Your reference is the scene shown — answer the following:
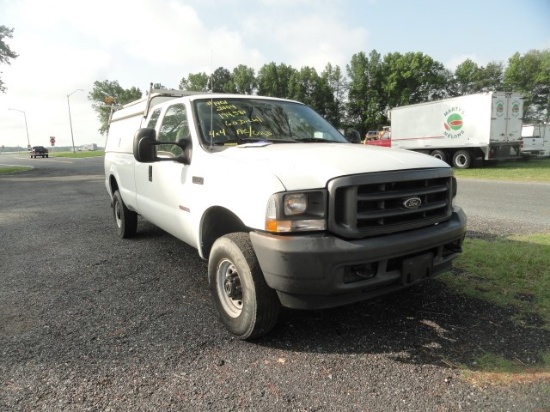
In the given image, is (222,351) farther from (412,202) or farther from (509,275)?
(509,275)

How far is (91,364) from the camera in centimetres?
265

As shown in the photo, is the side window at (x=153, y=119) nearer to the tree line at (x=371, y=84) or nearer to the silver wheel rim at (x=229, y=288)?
the silver wheel rim at (x=229, y=288)

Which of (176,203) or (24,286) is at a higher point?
(176,203)

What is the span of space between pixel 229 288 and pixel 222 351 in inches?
18.4

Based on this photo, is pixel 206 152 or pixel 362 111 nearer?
pixel 206 152

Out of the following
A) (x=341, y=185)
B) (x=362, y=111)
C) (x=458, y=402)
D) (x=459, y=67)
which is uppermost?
(x=459, y=67)

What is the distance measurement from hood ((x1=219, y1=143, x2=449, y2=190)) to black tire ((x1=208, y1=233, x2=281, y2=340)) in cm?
57

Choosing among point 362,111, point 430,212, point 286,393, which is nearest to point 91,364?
point 286,393

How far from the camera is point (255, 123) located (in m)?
3.82

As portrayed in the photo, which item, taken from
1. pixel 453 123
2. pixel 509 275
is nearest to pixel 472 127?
pixel 453 123

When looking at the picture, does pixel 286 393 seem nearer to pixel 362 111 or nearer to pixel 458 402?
pixel 458 402

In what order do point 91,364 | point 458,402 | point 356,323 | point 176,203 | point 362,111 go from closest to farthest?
point 458,402, point 91,364, point 356,323, point 176,203, point 362,111

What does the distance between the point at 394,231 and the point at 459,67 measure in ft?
229

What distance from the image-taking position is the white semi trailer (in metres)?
17.4
